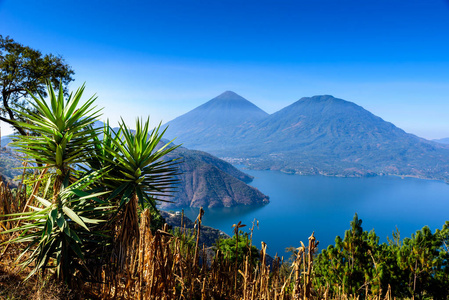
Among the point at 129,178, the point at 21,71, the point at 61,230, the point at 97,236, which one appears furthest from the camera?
the point at 21,71

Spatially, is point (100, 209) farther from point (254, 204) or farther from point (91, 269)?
point (254, 204)

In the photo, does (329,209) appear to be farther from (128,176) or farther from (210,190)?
(128,176)

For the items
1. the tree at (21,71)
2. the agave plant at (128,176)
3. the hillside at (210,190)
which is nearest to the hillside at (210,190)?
the hillside at (210,190)

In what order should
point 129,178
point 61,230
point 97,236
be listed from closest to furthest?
point 61,230 < point 97,236 < point 129,178

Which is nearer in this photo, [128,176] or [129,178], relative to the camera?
[128,176]

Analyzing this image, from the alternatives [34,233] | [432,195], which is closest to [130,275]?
[34,233]

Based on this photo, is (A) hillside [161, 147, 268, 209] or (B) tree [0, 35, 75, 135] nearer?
(B) tree [0, 35, 75, 135]

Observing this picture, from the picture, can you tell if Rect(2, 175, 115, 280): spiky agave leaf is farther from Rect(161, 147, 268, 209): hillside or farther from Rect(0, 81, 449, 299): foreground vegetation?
Rect(161, 147, 268, 209): hillside

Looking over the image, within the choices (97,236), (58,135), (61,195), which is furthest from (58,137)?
(97,236)

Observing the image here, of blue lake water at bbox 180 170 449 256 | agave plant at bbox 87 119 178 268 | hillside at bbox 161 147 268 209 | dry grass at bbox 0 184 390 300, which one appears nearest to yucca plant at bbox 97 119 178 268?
agave plant at bbox 87 119 178 268
